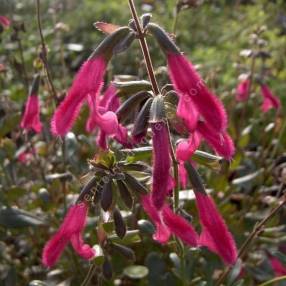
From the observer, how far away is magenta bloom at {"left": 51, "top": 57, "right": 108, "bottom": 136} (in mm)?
1181

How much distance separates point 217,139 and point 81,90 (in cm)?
30

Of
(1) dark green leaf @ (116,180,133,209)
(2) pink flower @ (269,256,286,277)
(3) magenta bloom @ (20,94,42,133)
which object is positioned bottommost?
(2) pink flower @ (269,256,286,277)

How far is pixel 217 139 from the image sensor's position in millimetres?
1203

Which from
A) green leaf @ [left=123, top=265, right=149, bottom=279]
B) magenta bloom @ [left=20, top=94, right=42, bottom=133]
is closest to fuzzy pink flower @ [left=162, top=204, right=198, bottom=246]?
green leaf @ [left=123, top=265, right=149, bottom=279]

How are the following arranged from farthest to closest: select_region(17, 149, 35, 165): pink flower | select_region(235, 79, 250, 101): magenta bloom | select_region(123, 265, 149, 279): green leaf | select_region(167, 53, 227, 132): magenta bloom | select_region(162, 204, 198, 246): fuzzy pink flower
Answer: select_region(235, 79, 250, 101): magenta bloom → select_region(17, 149, 35, 165): pink flower → select_region(123, 265, 149, 279): green leaf → select_region(162, 204, 198, 246): fuzzy pink flower → select_region(167, 53, 227, 132): magenta bloom

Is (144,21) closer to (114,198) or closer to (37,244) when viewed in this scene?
(114,198)

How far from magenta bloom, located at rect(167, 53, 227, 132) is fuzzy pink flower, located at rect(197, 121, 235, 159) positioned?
1.8 inches

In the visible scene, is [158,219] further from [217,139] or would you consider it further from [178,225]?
[217,139]

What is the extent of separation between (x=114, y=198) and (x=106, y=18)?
5105 millimetres

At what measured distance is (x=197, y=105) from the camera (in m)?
1.14

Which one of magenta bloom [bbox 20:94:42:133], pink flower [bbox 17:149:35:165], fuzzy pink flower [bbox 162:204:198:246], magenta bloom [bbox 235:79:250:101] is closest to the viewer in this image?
fuzzy pink flower [bbox 162:204:198:246]

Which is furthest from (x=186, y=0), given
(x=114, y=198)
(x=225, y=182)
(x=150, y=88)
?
(x=114, y=198)

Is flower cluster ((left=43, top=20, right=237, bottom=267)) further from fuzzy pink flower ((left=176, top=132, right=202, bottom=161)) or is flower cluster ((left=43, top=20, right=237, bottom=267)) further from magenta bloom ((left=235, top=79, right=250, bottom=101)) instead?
magenta bloom ((left=235, top=79, right=250, bottom=101))

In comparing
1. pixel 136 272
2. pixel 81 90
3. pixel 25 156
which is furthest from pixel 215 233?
pixel 25 156
